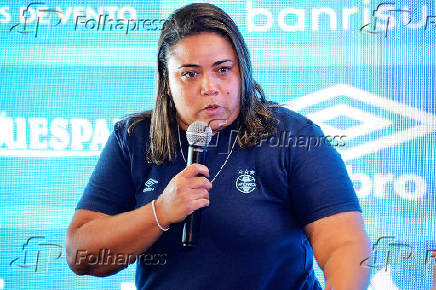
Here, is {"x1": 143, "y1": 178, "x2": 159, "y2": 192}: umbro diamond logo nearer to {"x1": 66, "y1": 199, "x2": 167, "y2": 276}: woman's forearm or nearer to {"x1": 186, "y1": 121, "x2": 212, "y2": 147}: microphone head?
{"x1": 66, "y1": 199, "x2": 167, "y2": 276}: woman's forearm

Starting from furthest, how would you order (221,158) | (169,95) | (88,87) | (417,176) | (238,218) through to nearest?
(88,87) → (417,176) → (169,95) → (221,158) → (238,218)

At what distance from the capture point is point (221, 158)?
1.63 meters

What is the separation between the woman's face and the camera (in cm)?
157

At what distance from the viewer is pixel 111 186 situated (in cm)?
167

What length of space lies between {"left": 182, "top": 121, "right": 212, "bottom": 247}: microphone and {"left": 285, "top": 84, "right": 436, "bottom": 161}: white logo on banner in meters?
0.92

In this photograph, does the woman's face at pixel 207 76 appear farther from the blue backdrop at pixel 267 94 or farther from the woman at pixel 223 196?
the blue backdrop at pixel 267 94

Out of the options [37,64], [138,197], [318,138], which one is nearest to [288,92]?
[318,138]

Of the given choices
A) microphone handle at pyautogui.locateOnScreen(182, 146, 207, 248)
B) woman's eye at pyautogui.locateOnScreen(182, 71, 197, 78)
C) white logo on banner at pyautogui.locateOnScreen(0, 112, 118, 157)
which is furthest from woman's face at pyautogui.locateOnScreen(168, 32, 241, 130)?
white logo on banner at pyautogui.locateOnScreen(0, 112, 118, 157)

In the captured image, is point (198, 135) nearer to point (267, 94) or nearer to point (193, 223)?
point (193, 223)

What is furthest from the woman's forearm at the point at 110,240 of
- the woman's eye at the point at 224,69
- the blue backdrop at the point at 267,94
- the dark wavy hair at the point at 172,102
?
the blue backdrop at the point at 267,94

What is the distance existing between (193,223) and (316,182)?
14.4 inches

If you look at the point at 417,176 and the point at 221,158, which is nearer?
the point at 221,158

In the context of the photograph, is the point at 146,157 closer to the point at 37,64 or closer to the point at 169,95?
the point at 169,95

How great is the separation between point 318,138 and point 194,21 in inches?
19.8
